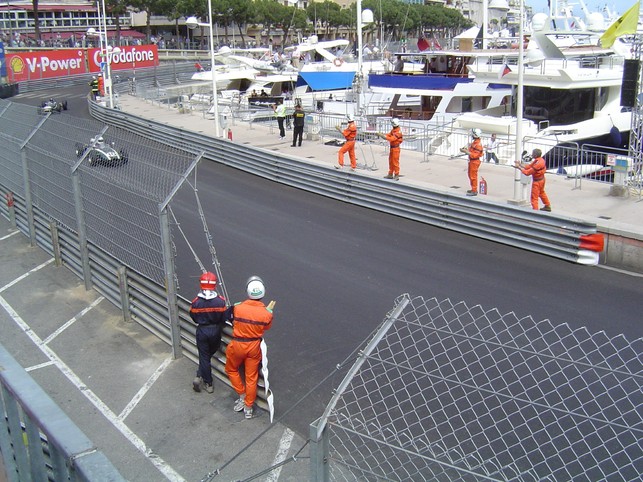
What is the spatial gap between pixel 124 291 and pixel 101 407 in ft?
8.31

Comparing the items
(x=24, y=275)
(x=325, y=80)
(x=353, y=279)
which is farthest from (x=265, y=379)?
(x=325, y=80)

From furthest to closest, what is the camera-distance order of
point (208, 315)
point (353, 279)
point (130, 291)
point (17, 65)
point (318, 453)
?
point (17, 65), point (353, 279), point (130, 291), point (208, 315), point (318, 453)

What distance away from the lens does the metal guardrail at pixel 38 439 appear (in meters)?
2.22

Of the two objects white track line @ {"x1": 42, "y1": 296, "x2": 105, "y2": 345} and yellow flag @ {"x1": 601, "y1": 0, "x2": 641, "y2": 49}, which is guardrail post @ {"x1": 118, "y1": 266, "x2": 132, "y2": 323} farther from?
yellow flag @ {"x1": 601, "y1": 0, "x2": 641, "y2": 49}

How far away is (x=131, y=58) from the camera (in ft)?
197

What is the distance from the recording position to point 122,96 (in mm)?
46969

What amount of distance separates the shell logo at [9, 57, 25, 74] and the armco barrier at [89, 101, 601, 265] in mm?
35704

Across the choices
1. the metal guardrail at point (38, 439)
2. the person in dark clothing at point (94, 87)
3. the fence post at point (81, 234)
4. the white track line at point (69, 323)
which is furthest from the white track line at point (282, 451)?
the person in dark clothing at point (94, 87)

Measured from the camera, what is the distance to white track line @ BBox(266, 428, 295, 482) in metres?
6.55

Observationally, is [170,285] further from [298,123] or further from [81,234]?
[298,123]

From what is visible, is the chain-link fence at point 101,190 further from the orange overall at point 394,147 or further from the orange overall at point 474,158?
the orange overall at point 474,158

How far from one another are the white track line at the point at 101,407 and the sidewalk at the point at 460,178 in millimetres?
9069

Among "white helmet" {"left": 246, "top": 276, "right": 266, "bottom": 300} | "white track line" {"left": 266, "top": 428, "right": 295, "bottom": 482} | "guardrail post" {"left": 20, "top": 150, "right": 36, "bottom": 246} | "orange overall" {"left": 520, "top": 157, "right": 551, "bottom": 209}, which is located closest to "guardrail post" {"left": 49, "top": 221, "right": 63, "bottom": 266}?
"guardrail post" {"left": 20, "top": 150, "right": 36, "bottom": 246}

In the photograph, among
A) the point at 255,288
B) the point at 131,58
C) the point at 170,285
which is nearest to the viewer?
the point at 255,288
